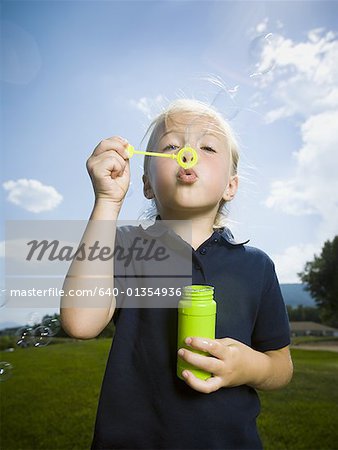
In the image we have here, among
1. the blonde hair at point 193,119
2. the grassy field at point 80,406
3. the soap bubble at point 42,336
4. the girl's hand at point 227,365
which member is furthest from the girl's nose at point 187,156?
the grassy field at point 80,406

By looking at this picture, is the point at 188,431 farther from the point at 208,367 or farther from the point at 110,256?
the point at 110,256

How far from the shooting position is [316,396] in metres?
3.42

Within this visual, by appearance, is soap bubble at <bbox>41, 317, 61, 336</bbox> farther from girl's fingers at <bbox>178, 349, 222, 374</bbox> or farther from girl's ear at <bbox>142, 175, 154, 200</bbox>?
girl's fingers at <bbox>178, 349, 222, 374</bbox>

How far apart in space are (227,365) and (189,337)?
94mm

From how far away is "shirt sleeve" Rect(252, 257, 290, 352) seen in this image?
103cm

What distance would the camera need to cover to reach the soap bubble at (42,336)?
1486mm

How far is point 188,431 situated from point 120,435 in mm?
149

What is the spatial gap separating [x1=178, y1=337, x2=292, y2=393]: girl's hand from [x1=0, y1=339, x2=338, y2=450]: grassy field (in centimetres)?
221

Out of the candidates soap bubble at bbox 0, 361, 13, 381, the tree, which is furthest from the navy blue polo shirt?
the tree

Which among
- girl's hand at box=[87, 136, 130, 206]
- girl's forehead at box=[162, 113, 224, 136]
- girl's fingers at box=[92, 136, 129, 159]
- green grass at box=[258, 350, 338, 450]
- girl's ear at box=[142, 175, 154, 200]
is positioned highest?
girl's forehead at box=[162, 113, 224, 136]

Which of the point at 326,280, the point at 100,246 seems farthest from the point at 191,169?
the point at 326,280

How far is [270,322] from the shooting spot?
3.38 ft

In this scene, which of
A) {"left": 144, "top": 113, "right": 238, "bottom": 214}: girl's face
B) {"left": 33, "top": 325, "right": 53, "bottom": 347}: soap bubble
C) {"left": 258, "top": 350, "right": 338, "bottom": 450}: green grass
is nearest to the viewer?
{"left": 144, "top": 113, "right": 238, "bottom": 214}: girl's face

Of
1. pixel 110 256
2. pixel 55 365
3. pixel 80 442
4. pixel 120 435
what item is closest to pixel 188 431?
pixel 120 435
